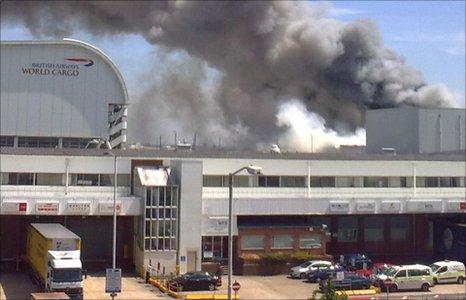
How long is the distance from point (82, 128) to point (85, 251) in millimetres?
12819

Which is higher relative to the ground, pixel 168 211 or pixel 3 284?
pixel 168 211

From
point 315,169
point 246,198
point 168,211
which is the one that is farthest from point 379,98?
point 168,211

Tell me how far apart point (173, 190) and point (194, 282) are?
6.71 m

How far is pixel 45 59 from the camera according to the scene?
5366cm

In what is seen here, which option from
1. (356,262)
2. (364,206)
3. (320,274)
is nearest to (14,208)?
(320,274)

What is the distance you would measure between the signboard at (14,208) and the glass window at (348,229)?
2018cm

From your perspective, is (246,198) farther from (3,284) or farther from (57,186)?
(3,284)

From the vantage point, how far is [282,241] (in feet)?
147

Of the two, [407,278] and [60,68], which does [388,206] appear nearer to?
[407,278]

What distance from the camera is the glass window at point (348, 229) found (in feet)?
161

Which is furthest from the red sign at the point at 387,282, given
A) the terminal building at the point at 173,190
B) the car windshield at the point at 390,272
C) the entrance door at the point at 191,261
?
the entrance door at the point at 191,261

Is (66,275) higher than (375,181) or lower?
lower

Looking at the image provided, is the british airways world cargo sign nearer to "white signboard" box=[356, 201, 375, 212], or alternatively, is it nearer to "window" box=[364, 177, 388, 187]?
"window" box=[364, 177, 388, 187]

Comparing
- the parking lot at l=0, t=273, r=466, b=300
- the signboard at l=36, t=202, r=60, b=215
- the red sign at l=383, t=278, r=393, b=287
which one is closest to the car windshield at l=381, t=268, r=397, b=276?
the red sign at l=383, t=278, r=393, b=287
